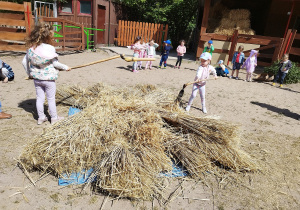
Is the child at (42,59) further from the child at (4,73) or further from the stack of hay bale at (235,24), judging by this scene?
the stack of hay bale at (235,24)

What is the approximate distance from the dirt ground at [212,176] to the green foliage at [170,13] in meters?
10.4

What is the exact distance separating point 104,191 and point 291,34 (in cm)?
1091

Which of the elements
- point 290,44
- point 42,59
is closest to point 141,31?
point 290,44

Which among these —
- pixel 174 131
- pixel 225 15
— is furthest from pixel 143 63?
pixel 174 131

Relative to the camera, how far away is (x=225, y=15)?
12.3 metres

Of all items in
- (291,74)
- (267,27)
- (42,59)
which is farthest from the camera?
(267,27)

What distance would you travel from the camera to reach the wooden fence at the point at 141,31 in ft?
47.0

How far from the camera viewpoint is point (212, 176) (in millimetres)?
2957

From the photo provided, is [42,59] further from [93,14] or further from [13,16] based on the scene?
[93,14]

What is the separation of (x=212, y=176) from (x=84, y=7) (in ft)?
44.1

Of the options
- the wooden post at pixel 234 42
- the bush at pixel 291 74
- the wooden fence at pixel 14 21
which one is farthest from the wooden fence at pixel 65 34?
the bush at pixel 291 74

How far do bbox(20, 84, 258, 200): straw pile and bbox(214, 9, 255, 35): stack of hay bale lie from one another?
940 cm

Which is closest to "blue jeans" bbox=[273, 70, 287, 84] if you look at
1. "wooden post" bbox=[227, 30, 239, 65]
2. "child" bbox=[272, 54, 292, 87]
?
Result: "child" bbox=[272, 54, 292, 87]

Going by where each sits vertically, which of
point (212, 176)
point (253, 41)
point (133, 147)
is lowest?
point (212, 176)
